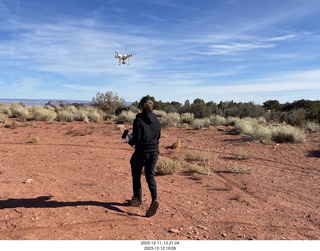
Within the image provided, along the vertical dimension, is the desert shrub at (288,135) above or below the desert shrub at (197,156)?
above

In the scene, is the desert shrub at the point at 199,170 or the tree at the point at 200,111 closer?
the desert shrub at the point at 199,170

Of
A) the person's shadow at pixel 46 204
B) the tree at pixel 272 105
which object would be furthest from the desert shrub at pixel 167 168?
the tree at pixel 272 105

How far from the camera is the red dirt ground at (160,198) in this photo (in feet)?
13.0

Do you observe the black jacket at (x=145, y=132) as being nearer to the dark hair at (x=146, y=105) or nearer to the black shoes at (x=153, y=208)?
the dark hair at (x=146, y=105)

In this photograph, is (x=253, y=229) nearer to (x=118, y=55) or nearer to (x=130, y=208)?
(x=130, y=208)

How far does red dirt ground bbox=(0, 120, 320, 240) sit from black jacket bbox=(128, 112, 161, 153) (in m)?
1.27

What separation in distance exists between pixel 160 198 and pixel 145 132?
2045 millimetres

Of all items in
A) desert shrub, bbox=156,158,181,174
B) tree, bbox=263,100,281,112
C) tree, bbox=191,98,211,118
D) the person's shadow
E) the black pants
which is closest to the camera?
the black pants

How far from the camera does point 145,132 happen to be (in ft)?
13.6

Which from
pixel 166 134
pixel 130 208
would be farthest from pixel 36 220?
pixel 166 134

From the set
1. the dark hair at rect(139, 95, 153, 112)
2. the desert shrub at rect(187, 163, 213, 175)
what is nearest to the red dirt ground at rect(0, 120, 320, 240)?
the desert shrub at rect(187, 163, 213, 175)

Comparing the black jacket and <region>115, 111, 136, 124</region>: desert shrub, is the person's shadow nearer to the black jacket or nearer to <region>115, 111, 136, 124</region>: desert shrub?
the black jacket

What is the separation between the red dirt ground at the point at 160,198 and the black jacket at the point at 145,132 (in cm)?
127

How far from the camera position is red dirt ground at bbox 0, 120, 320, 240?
3961 mm
